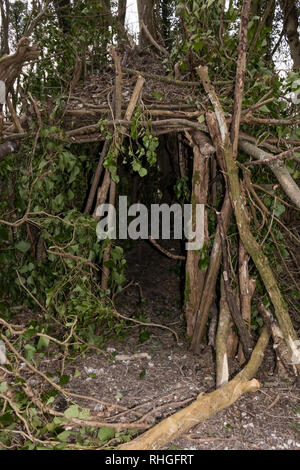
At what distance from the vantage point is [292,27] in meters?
5.99

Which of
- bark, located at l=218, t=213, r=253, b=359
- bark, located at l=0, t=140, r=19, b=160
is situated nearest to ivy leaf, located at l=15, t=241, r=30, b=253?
bark, located at l=0, t=140, r=19, b=160

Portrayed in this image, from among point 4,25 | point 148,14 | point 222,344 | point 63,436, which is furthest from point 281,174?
point 4,25

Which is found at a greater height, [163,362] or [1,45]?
[1,45]

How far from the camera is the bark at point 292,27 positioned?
5.89 m

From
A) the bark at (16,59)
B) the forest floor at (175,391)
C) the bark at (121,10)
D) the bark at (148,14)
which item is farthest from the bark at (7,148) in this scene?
the bark at (121,10)

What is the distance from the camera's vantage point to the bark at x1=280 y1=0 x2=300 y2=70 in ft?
19.3

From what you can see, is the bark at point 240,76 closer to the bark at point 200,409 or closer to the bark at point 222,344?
the bark at point 222,344

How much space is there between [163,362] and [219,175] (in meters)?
1.31

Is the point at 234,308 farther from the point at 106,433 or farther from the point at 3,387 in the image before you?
the point at 3,387

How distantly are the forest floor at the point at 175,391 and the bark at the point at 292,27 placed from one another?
417 centimetres

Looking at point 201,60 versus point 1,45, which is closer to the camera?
point 201,60
